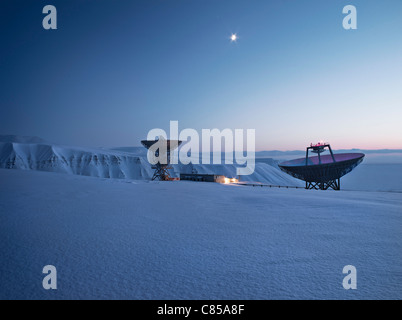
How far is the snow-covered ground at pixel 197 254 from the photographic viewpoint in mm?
2947

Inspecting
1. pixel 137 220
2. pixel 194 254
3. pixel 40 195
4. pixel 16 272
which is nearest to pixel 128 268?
pixel 194 254

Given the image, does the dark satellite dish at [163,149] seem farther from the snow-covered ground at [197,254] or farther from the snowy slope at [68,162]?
the snowy slope at [68,162]

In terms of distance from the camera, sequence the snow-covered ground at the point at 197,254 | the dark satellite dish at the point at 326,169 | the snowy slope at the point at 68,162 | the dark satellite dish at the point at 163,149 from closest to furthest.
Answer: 1. the snow-covered ground at the point at 197,254
2. the dark satellite dish at the point at 326,169
3. the dark satellite dish at the point at 163,149
4. the snowy slope at the point at 68,162

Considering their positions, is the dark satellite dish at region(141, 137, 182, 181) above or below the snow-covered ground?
above

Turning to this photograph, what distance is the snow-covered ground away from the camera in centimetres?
295

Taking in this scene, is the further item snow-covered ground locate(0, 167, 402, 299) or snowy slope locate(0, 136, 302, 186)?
snowy slope locate(0, 136, 302, 186)

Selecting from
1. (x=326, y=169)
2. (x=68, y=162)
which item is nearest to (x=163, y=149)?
(x=326, y=169)

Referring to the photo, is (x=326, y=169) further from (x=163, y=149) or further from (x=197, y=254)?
(x=197, y=254)

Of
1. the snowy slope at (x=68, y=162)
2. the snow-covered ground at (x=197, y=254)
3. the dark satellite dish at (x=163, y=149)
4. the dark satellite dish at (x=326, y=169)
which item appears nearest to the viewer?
the snow-covered ground at (x=197, y=254)

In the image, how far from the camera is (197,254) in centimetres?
410

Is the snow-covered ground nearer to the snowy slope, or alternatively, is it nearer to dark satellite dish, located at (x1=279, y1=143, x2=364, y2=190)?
dark satellite dish, located at (x1=279, y1=143, x2=364, y2=190)

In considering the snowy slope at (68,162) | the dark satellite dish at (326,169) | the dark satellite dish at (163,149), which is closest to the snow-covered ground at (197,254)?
the dark satellite dish at (326,169)

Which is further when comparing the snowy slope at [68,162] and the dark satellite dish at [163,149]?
the snowy slope at [68,162]

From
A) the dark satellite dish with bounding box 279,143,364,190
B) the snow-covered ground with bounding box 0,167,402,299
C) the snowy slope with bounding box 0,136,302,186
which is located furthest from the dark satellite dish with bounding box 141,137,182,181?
the snowy slope with bounding box 0,136,302,186
